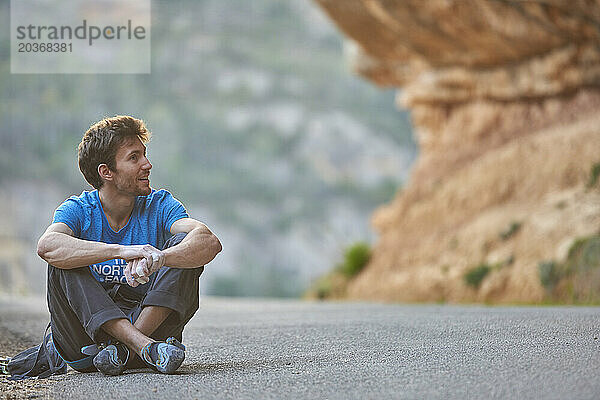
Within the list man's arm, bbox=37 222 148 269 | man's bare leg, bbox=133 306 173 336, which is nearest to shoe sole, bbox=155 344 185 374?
man's bare leg, bbox=133 306 173 336

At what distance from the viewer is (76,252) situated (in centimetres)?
330

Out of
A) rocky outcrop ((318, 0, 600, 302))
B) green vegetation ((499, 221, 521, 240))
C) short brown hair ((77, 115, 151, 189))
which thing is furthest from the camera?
green vegetation ((499, 221, 521, 240))

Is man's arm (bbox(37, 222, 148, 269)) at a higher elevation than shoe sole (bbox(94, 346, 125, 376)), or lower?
higher

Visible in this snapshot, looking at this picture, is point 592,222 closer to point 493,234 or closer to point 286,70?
point 493,234

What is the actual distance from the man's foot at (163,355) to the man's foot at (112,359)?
0.48 ft

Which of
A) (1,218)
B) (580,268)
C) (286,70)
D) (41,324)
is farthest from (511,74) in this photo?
(286,70)

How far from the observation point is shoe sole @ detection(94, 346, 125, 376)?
11.1 feet

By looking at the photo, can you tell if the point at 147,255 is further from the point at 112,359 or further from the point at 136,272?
the point at 112,359

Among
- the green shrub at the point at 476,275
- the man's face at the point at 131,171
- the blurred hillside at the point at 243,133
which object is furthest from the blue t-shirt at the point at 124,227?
the blurred hillside at the point at 243,133

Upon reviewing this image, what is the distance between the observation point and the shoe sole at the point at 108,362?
11.1ft

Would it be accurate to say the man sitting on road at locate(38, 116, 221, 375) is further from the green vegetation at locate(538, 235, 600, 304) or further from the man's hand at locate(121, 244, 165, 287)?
the green vegetation at locate(538, 235, 600, 304)

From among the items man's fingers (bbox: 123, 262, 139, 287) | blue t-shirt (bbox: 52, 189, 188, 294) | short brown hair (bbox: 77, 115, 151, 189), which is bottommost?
man's fingers (bbox: 123, 262, 139, 287)

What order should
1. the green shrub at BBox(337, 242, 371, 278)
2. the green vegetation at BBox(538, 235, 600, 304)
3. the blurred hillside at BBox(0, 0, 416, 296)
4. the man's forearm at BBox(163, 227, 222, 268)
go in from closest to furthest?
the man's forearm at BBox(163, 227, 222, 268) → the green vegetation at BBox(538, 235, 600, 304) → the green shrub at BBox(337, 242, 371, 278) → the blurred hillside at BBox(0, 0, 416, 296)

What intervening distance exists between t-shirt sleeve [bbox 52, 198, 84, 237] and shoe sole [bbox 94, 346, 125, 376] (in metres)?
0.55
